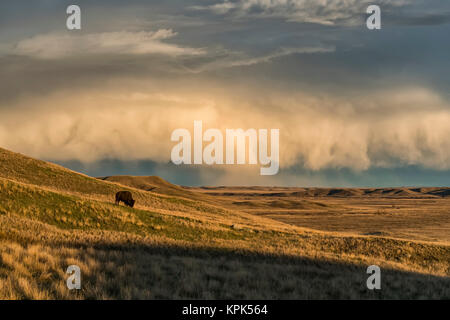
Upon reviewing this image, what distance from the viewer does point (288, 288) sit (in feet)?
36.9

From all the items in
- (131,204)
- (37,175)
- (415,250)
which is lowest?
(415,250)

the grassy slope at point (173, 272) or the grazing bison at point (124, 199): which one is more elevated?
the grazing bison at point (124, 199)

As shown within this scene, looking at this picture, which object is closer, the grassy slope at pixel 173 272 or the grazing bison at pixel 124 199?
the grassy slope at pixel 173 272

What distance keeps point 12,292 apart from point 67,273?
1942 mm

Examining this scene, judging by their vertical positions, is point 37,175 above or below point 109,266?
above

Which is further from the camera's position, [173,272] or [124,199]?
[124,199]

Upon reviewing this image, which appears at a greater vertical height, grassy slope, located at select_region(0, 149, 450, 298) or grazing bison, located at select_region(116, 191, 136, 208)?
grazing bison, located at select_region(116, 191, 136, 208)

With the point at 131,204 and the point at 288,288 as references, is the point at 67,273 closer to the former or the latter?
the point at 288,288

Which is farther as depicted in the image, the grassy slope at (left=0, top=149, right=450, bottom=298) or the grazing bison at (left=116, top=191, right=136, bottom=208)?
the grazing bison at (left=116, top=191, right=136, bottom=208)

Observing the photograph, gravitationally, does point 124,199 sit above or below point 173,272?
above

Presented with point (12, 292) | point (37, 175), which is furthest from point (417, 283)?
point (37, 175)
